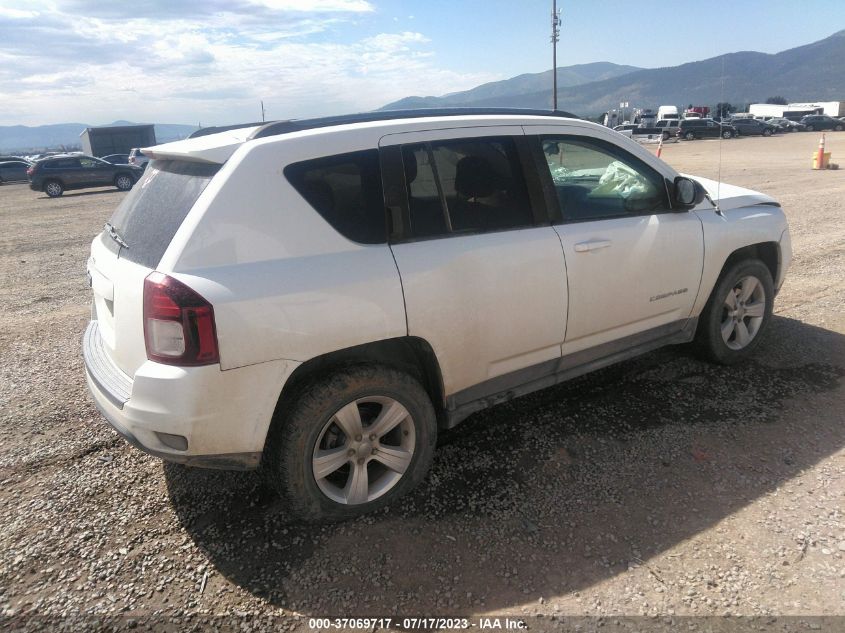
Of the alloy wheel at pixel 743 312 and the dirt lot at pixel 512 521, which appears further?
the alloy wheel at pixel 743 312

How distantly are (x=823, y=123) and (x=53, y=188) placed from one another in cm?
5795

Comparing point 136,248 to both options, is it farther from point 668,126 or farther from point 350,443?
point 668,126

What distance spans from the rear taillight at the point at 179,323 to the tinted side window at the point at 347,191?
0.68m

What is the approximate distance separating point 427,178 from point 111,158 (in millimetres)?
40895

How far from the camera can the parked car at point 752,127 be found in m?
46.9

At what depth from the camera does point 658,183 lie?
376 cm

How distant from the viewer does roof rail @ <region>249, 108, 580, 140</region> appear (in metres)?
2.79

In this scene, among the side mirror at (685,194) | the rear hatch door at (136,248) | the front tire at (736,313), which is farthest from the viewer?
the front tire at (736,313)

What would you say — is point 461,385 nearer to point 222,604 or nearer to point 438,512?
point 438,512

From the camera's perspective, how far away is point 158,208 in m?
2.75

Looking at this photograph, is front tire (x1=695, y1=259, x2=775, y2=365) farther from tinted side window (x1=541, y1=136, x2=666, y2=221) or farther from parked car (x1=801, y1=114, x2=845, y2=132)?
parked car (x1=801, y1=114, x2=845, y2=132)

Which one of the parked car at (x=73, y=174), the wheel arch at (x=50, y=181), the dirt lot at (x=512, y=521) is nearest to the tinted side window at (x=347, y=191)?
the dirt lot at (x=512, y=521)

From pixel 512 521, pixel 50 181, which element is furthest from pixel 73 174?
pixel 512 521

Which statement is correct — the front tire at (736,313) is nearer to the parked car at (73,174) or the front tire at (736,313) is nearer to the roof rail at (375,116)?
the roof rail at (375,116)
